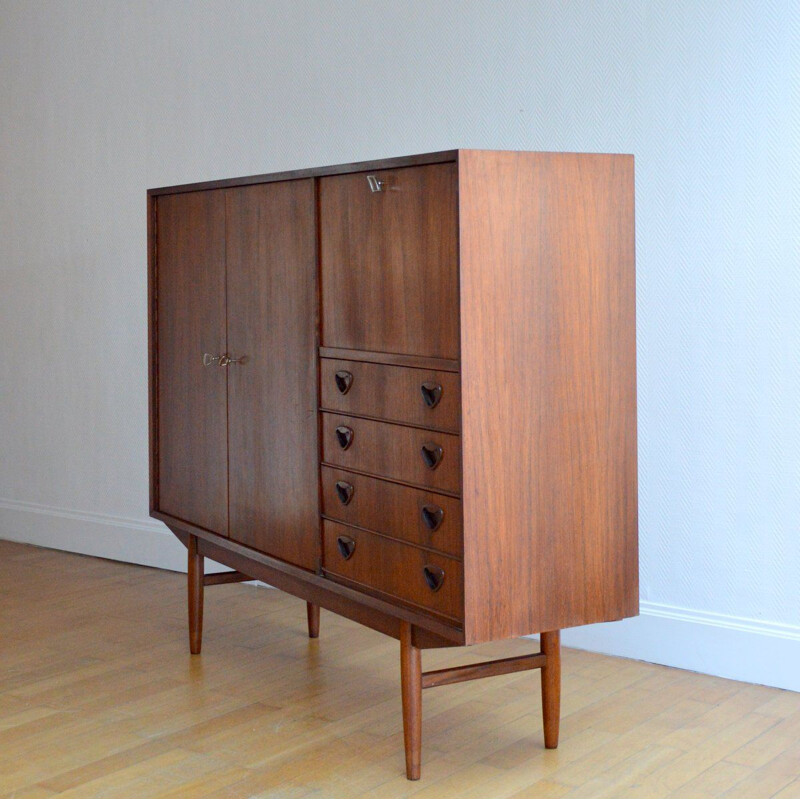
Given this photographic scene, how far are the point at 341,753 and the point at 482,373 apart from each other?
967 mm

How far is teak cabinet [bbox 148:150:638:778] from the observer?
85.5 inches

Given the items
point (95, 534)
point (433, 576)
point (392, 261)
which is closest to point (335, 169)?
point (392, 261)

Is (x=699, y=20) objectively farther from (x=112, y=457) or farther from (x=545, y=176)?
(x=112, y=457)

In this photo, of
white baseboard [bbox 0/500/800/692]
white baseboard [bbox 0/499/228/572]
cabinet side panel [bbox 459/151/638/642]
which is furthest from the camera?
white baseboard [bbox 0/499/228/572]

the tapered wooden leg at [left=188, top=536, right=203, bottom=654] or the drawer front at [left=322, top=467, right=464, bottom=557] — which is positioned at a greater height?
the drawer front at [left=322, top=467, right=464, bottom=557]

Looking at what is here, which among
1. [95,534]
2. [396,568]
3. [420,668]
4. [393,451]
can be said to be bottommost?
[95,534]

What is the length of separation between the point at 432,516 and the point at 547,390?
35cm

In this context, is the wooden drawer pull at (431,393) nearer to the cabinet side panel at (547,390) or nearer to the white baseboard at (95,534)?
the cabinet side panel at (547,390)

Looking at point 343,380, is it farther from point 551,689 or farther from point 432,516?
point 551,689

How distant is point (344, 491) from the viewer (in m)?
2.55

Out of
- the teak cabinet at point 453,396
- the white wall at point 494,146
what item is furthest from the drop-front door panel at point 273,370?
the white wall at point 494,146

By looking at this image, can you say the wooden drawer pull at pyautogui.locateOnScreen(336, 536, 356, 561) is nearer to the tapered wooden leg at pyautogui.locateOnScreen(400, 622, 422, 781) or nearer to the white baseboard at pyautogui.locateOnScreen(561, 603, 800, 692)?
the tapered wooden leg at pyautogui.locateOnScreen(400, 622, 422, 781)

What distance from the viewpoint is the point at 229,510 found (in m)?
3.02

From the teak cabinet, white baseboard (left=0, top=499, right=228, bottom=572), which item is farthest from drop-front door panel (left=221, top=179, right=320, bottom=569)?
white baseboard (left=0, top=499, right=228, bottom=572)
